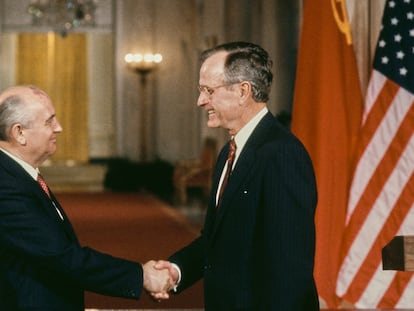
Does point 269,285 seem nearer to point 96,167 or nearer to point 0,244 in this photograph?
point 0,244

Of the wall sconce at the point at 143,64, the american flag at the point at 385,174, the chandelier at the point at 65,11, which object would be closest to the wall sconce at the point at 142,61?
the wall sconce at the point at 143,64

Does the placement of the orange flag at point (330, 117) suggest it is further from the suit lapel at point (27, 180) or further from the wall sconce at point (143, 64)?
the wall sconce at point (143, 64)

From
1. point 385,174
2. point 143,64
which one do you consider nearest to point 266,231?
point 385,174

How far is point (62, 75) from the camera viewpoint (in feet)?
84.0

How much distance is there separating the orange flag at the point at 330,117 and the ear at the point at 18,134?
122 inches

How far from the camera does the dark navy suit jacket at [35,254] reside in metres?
2.79

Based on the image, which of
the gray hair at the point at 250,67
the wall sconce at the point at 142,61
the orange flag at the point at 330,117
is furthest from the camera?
the wall sconce at the point at 142,61

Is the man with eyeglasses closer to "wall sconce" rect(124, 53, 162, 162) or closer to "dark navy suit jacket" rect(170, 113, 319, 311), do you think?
"dark navy suit jacket" rect(170, 113, 319, 311)

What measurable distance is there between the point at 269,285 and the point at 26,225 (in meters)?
0.85

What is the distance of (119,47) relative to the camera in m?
20.6

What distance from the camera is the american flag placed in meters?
5.44

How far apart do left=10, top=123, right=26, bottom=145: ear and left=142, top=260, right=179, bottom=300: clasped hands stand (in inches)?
Answer: 29.4

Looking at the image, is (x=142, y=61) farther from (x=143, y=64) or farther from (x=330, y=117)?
(x=330, y=117)

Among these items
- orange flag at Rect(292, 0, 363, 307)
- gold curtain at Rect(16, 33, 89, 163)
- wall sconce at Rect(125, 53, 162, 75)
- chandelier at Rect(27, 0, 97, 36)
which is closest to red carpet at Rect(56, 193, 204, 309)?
orange flag at Rect(292, 0, 363, 307)
